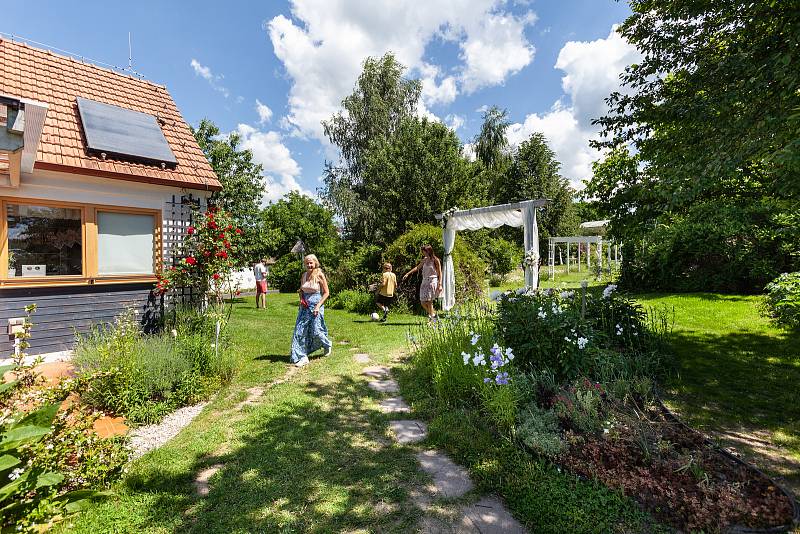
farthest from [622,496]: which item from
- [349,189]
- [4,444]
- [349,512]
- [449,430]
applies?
[349,189]

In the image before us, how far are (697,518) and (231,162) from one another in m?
16.1

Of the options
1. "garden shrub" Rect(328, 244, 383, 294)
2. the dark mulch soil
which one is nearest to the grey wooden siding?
the dark mulch soil

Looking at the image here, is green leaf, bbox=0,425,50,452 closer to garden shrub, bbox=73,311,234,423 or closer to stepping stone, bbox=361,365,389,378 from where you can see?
garden shrub, bbox=73,311,234,423

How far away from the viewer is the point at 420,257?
452 inches

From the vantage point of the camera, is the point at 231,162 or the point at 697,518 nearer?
the point at 697,518

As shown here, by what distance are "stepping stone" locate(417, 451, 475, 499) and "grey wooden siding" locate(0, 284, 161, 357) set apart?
5257 millimetres

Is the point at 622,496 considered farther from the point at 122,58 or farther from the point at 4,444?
the point at 122,58

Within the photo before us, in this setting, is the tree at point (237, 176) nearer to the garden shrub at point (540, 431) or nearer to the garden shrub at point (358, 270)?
the garden shrub at point (358, 270)

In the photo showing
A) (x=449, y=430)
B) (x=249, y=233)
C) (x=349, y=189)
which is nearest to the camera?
(x=449, y=430)

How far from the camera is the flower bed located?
7.11ft

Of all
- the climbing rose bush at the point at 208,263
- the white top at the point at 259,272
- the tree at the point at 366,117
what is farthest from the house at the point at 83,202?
the tree at the point at 366,117

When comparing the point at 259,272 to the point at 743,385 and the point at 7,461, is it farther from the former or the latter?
the point at 743,385

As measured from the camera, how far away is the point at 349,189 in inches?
769

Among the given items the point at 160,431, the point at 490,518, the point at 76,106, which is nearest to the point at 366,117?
the point at 76,106
